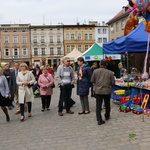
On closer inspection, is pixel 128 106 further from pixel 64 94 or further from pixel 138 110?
pixel 64 94

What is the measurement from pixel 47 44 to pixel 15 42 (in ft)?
27.0

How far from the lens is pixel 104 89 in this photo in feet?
21.7

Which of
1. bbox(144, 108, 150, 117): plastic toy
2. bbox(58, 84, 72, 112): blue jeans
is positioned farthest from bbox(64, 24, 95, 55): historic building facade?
bbox(144, 108, 150, 117): plastic toy

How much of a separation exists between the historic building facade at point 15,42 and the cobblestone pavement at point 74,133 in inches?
2369

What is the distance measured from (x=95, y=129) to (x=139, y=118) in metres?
1.50

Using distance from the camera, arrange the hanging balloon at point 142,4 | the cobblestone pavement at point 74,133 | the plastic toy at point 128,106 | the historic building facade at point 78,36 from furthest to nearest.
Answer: the historic building facade at point 78,36 → the plastic toy at point 128,106 → the hanging balloon at point 142,4 → the cobblestone pavement at point 74,133

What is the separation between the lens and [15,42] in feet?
220

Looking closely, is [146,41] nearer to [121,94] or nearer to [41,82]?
[121,94]

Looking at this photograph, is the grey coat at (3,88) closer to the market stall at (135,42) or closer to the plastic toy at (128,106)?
the plastic toy at (128,106)

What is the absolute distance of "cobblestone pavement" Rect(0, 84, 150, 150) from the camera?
16.4 feet

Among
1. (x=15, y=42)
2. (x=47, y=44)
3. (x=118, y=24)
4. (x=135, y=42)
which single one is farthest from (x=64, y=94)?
(x=15, y=42)

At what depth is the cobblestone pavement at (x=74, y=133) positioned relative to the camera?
499 cm

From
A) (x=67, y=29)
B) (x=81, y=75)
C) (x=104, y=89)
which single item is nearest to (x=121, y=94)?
(x=81, y=75)

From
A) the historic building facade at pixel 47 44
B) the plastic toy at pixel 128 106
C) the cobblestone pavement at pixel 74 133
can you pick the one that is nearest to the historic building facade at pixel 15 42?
the historic building facade at pixel 47 44
